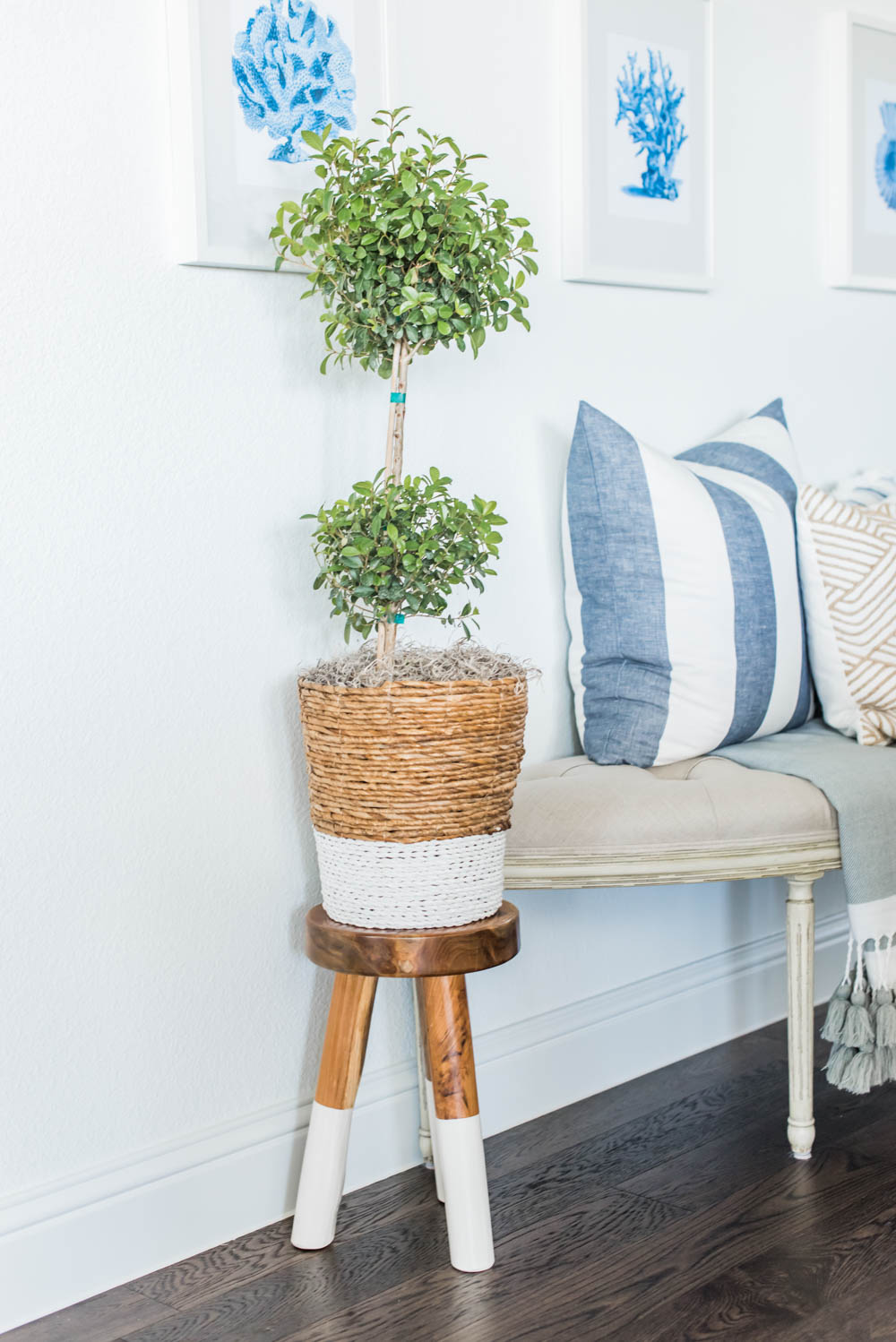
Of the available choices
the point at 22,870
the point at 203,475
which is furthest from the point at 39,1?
the point at 22,870

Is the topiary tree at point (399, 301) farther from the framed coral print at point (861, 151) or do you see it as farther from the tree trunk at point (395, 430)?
the framed coral print at point (861, 151)

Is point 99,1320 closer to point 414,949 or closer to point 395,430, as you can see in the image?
point 414,949

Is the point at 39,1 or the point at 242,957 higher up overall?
the point at 39,1

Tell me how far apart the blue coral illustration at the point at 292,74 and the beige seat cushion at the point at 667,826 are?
82 cm

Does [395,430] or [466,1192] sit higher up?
[395,430]

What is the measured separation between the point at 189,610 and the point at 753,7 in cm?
142

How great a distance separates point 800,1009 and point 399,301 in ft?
3.24

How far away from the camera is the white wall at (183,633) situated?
1417 millimetres

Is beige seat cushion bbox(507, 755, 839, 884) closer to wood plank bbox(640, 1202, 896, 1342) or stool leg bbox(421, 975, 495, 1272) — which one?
stool leg bbox(421, 975, 495, 1272)

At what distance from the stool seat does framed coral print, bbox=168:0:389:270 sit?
2.46ft

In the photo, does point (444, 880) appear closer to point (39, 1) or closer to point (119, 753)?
point (119, 753)

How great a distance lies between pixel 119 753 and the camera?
1.50 m

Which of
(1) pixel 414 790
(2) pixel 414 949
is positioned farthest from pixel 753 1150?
(1) pixel 414 790

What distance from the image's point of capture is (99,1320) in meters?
1.41
